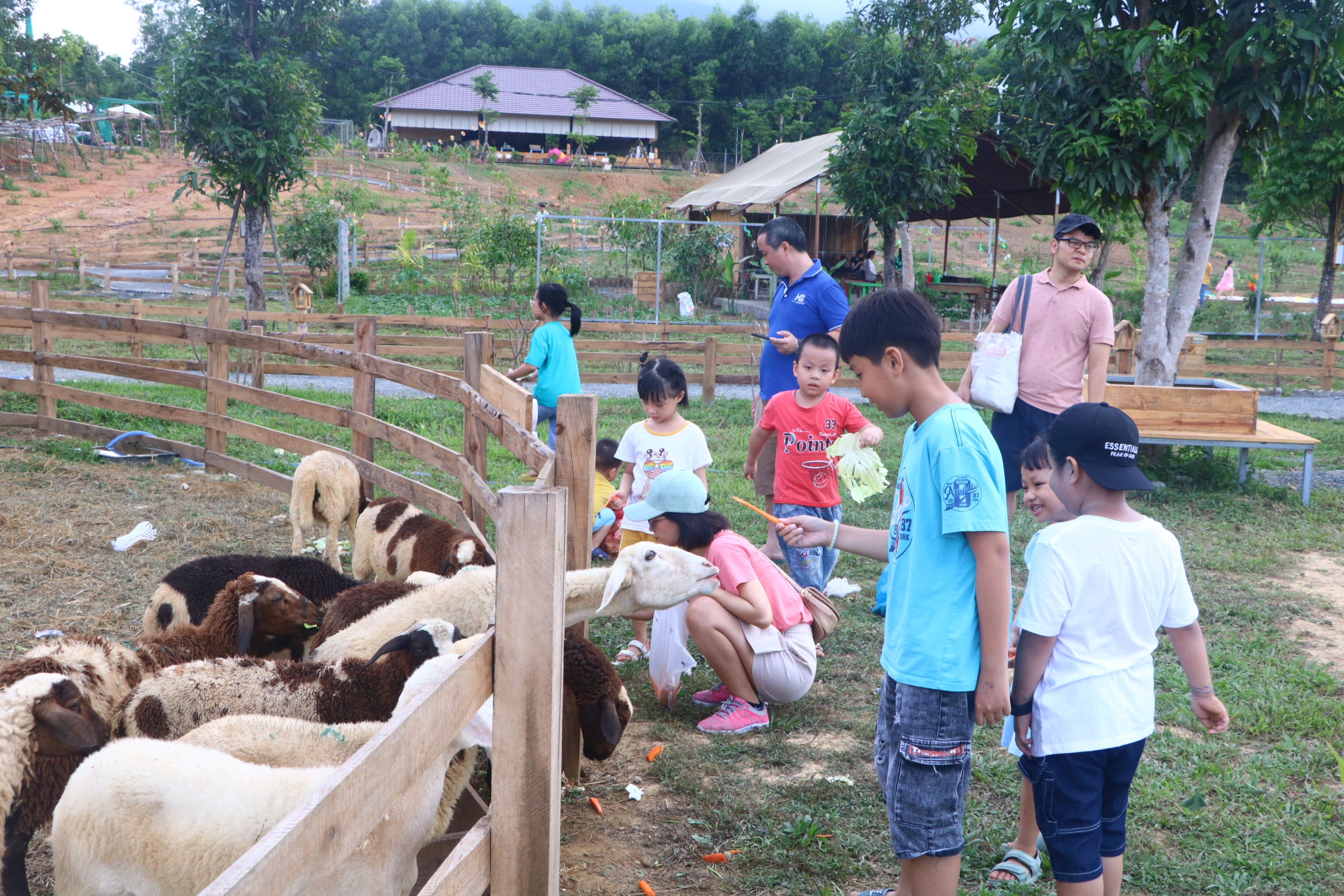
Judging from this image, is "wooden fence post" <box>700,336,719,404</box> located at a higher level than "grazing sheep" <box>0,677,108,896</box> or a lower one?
higher

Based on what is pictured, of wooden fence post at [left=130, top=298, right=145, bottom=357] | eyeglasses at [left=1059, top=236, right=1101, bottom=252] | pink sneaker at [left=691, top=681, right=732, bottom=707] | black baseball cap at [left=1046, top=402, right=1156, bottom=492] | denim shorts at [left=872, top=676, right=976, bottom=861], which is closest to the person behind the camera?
denim shorts at [left=872, top=676, right=976, bottom=861]

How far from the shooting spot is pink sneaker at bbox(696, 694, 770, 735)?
416cm

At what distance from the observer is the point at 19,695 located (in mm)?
2920

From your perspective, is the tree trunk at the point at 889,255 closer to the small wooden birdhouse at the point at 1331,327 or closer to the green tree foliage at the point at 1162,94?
the small wooden birdhouse at the point at 1331,327

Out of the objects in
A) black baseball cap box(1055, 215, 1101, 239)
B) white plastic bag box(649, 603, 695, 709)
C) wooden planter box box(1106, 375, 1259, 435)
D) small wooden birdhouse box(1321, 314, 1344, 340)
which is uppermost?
black baseball cap box(1055, 215, 1101, 239)

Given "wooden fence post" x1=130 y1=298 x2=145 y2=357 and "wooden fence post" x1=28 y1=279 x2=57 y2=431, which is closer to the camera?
"wooden fence post" x1=28 y1=279 x2=57 y2=431

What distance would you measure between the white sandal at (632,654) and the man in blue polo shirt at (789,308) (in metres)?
1.15

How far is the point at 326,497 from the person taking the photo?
6.36 m

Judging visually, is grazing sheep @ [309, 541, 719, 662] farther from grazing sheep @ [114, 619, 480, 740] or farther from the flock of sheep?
grazing sheep @ [114, 619, 480, 740]

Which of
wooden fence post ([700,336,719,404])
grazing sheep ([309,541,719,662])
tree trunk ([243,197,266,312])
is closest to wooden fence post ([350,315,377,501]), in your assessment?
grazing sheep ([309,541,719,662])

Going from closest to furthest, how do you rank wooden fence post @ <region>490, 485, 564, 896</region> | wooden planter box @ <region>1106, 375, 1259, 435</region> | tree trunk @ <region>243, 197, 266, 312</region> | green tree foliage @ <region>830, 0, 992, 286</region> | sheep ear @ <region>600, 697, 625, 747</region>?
wooden fence post @ <region>490, 485, 564, 896</region> → sheep ear @ <region>600, 697, 625, 747</region> → wooden planter box @ <region>1106, 375, 1259, 435</region> → green tree foliage @ <region>830, 0, 992, 286</region> → tree trunk @ <region>243, 197, 266, 312</region>

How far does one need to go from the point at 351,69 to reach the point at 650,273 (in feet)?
162

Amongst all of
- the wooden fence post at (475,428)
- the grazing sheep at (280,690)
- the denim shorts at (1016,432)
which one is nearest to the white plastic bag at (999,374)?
the denim shorts at (1016,432)

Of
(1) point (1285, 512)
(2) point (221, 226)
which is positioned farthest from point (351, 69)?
(1) point (1285, 512)
